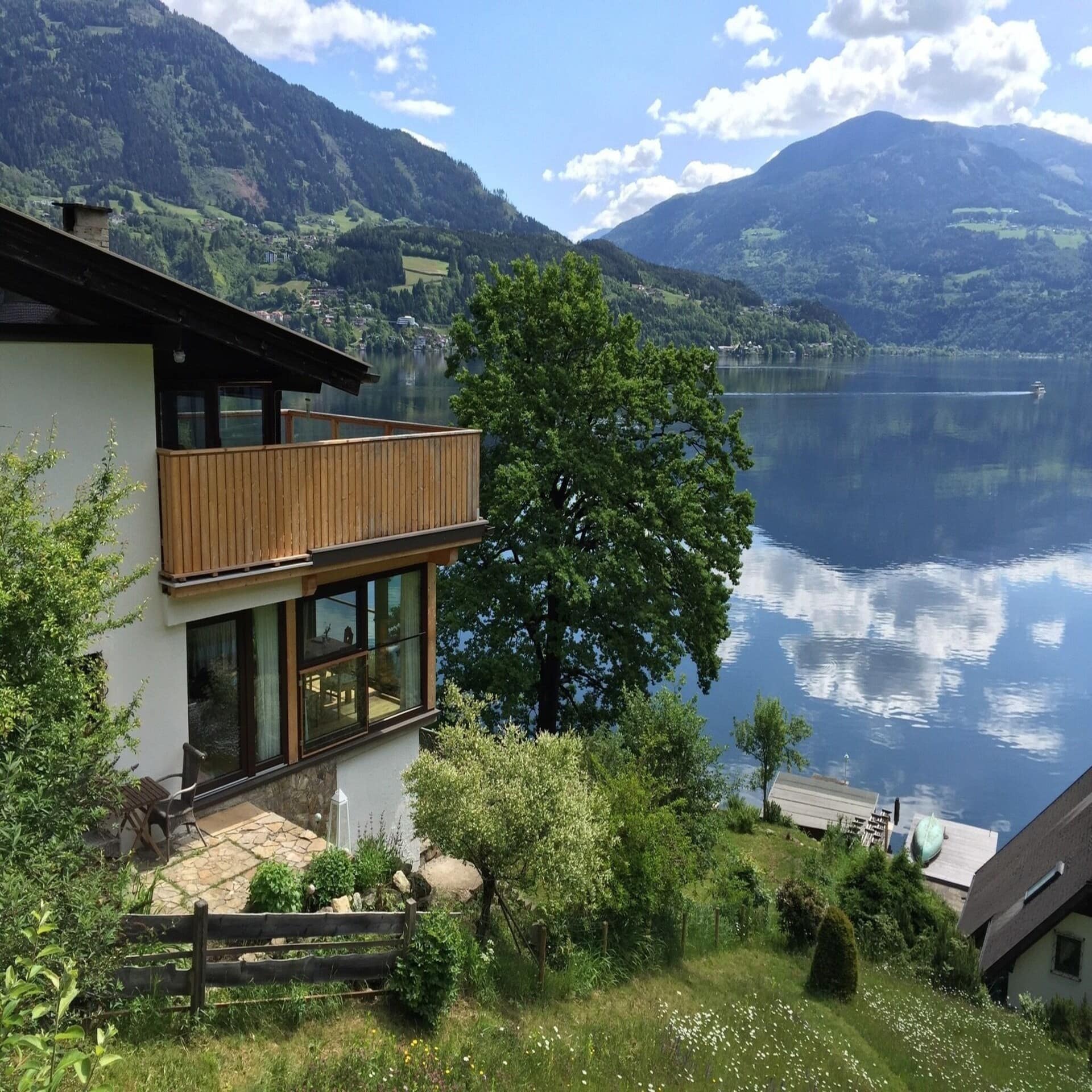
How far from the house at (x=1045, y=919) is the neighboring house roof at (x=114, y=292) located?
22.0 meters

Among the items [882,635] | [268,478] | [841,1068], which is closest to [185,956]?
[268,478]

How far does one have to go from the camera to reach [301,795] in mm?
12664

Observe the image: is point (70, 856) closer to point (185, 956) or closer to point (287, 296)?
point (185, 956)

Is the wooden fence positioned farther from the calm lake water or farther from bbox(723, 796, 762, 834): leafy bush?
the calm lake water

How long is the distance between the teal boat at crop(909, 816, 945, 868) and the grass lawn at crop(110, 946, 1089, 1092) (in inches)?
536

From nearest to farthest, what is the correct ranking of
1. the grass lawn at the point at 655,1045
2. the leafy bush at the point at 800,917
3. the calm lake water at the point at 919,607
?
the grass lawn at the point at 655,1045 → the leafy bush at the point at 800,917 → the calm lake water at the point at 919,607

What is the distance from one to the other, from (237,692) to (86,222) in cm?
569

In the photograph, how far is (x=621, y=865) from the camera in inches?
544

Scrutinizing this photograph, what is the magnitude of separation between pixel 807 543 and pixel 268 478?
224 feet

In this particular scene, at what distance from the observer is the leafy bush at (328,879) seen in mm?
10234

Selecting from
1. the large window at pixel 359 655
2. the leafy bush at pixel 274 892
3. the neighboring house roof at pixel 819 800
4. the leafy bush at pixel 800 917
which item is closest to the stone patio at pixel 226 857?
A: the leafy bush at pixel 274 892

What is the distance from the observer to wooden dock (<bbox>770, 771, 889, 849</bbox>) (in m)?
33.2

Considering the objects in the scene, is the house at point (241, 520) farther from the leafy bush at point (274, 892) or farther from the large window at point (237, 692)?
the leafy bush at point (274, 892)

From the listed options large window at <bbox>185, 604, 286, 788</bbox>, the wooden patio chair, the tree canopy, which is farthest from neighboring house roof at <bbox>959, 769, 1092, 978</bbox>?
the wooden patio chair
